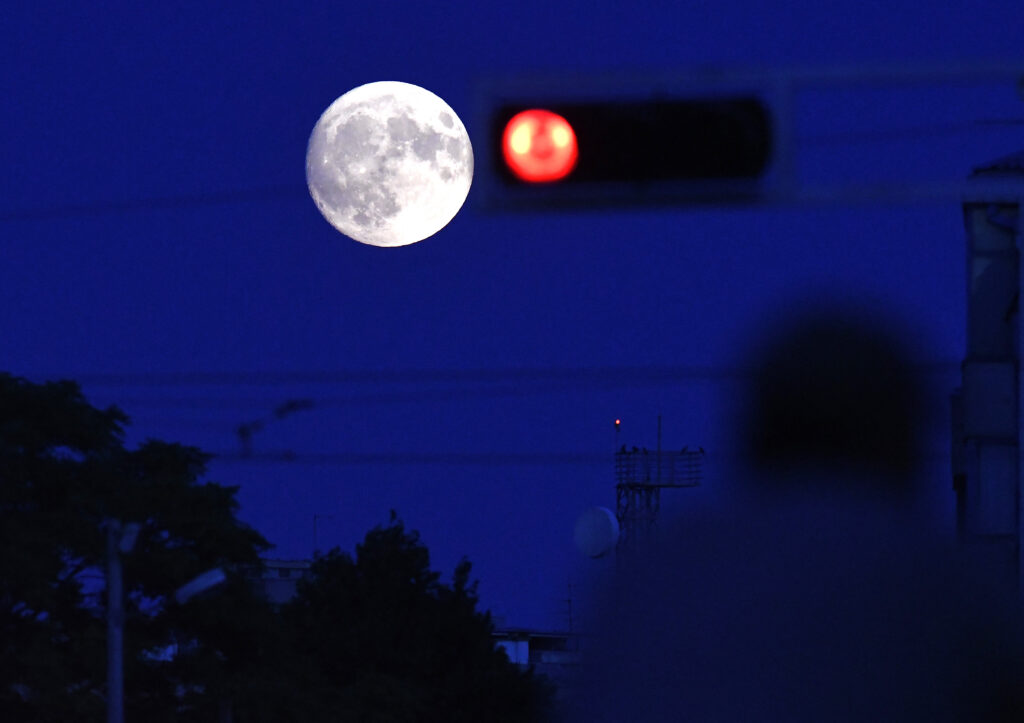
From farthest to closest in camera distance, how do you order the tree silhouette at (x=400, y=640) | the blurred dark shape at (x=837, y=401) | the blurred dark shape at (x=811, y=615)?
the tree silhouette at (x=400, y=640)
the blurred dark shape at (x=837, y=401)
the blurred dark shape at (x=811, y=615)

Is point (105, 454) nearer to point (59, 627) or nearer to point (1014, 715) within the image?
point (59, 627)

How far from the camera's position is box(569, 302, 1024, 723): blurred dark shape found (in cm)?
193

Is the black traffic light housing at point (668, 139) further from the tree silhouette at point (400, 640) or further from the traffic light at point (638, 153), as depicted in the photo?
the tree silhouette at point (400, 640)

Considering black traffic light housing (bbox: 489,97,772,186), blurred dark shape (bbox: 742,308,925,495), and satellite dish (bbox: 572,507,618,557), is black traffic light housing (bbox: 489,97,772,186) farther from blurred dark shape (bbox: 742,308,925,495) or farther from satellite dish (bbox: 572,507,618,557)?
satellite dish (bbox: 572,507,618,557)

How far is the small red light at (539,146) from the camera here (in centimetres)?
669

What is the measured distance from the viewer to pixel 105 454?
34.4 metres

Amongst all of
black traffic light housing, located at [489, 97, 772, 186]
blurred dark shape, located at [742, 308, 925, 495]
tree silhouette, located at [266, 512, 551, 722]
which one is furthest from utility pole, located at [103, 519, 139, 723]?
blurred dark shape, located at [742, 308, 925, 495]

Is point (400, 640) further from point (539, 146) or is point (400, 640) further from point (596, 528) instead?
point (539, 146)

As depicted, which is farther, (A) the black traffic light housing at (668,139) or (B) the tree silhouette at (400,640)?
(B) the tree silhouette at (400,640)

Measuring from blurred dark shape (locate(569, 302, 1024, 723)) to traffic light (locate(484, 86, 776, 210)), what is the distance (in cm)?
443

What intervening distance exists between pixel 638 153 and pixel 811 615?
186 inches

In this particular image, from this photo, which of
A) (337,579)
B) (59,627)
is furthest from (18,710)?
(337,579)

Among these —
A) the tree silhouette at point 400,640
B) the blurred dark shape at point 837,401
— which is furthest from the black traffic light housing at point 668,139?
the tree silhouette at point 400,640

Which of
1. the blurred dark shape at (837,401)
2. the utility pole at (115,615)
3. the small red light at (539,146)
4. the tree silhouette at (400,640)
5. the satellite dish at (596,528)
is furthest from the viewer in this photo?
the tree silhouette at (400,640)
